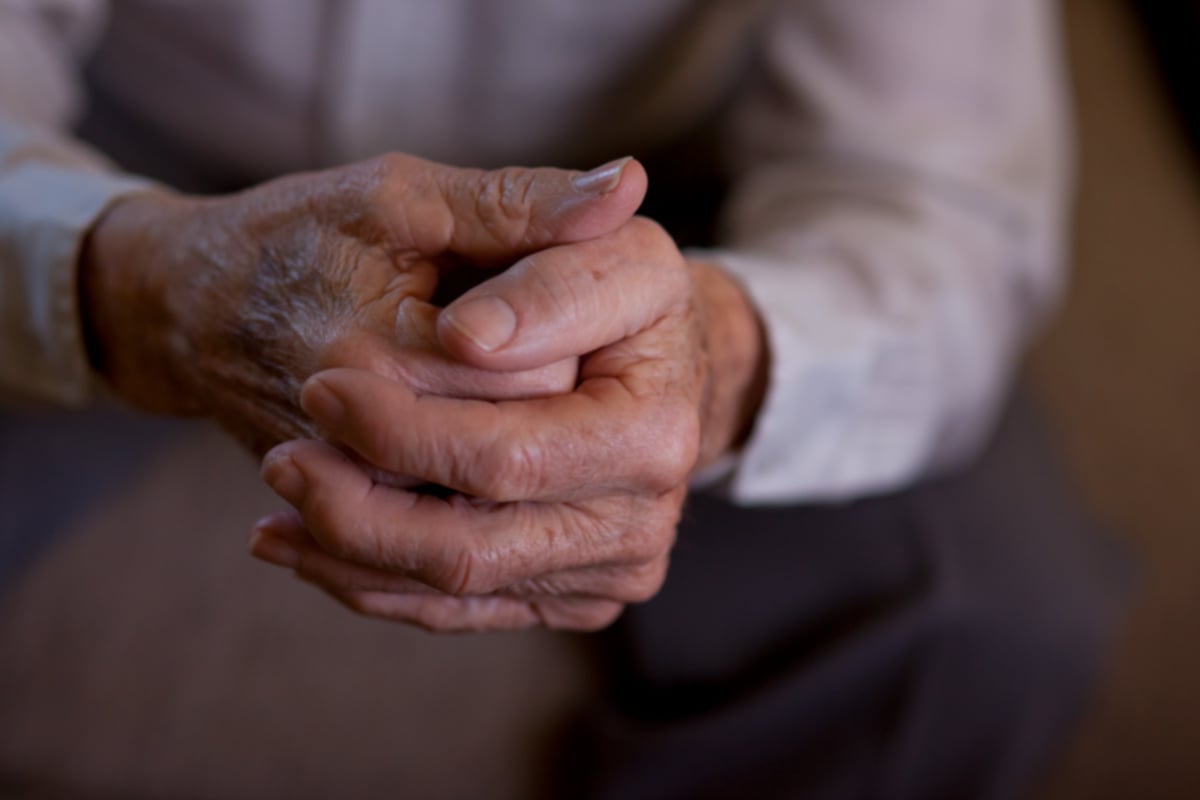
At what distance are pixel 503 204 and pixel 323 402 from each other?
9 centimetres

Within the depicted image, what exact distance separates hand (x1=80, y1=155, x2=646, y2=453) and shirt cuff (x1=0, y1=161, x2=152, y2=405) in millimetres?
69

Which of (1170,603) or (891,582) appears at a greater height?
(891,582)

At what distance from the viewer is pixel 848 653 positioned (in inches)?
22.8

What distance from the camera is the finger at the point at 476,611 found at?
1.18 feet

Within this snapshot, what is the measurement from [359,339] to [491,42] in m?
0.38

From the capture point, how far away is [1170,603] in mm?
920

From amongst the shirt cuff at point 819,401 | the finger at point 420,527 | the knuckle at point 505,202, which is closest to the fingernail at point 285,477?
the finger at point 420,527

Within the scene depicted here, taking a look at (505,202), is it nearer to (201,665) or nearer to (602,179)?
(602,179)

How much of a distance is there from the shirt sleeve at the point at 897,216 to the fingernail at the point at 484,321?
0.67 ft

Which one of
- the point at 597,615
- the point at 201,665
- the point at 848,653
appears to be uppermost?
the point at 597,615

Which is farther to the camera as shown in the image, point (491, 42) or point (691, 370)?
point (491, 42)

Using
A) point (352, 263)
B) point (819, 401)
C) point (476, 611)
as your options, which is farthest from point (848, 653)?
point (352, 263)

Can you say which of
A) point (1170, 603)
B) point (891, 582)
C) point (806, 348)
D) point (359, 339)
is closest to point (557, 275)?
point (359, 339)

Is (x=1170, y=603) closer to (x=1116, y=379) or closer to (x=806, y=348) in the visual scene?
(x=1116, y=379)
